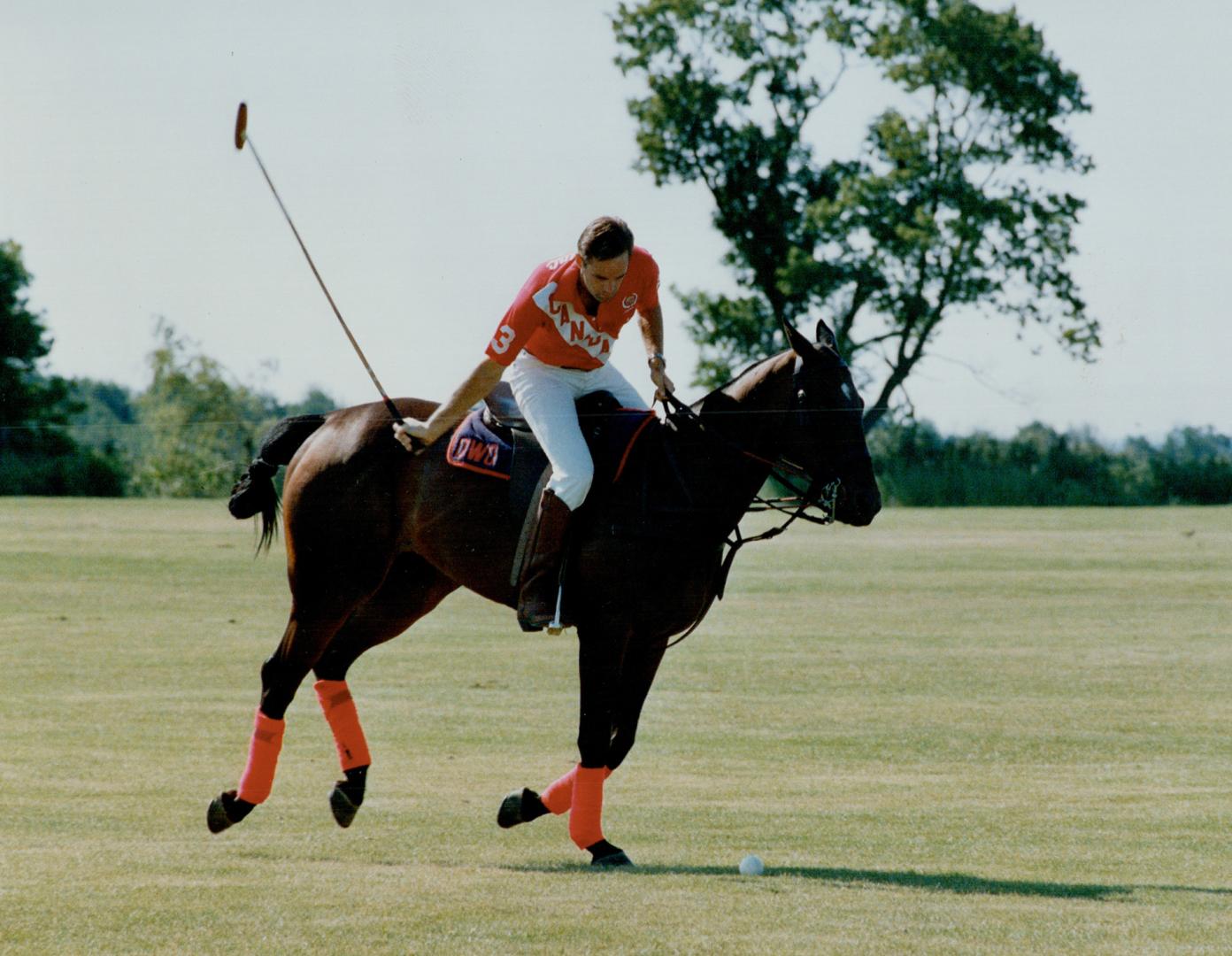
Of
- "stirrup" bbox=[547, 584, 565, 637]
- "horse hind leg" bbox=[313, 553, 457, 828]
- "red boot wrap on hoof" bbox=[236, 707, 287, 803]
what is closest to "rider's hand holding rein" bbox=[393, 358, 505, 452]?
→ "horse hind leg" bbox=[313, 553, 457, 828]

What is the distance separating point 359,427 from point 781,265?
37082 mm

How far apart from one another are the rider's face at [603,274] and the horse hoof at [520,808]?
2.35 m

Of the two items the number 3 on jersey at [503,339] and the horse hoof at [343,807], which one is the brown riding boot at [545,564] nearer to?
the number 3 on jersey at [503,339]

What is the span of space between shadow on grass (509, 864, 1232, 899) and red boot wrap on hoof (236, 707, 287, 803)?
1381mm

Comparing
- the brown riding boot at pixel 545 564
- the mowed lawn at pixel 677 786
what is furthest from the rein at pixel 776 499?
the mowed lawn at pixel 677 786

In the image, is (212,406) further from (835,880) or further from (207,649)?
(835,880)

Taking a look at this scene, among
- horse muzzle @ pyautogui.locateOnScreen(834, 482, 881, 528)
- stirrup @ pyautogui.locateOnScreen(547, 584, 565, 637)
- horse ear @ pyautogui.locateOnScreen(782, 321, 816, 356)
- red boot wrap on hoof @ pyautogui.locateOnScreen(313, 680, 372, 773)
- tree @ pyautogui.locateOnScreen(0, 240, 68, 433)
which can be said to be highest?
tree @ pyautogui.locateOnScreen(0, 240, 68, 433)

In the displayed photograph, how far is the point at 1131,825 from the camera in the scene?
29.0ft

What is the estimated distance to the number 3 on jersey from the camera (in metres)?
7.52

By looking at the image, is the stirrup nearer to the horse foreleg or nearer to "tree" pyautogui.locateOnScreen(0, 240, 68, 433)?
the horse foreleg

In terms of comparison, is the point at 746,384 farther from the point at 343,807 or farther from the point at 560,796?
the point at 343,807

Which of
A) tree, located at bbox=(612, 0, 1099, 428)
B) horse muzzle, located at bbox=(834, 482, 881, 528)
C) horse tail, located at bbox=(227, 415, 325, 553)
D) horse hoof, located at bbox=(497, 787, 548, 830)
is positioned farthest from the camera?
tree, located at bbox=(612, 0, 1099, 428)

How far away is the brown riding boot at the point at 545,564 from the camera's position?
7.62 metres

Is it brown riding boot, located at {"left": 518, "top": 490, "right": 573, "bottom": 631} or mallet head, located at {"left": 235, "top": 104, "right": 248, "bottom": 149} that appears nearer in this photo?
brown riding boot, located at {"left": 518, "top": 490, "right": 573, "bottom": 631}
